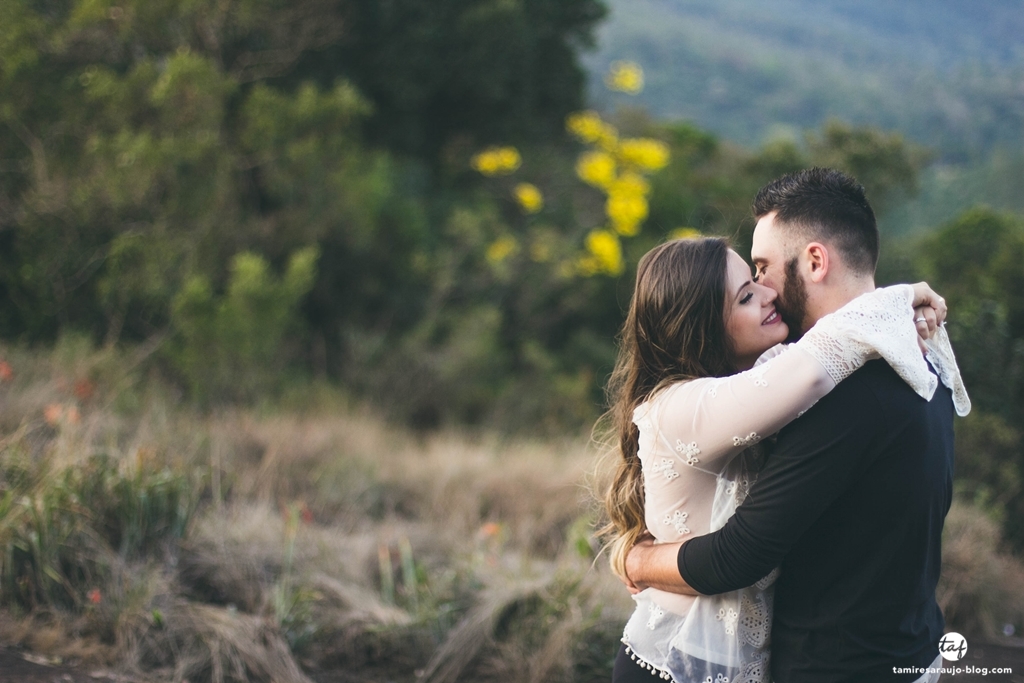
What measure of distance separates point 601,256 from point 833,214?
832 centimetres

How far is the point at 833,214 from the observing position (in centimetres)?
222

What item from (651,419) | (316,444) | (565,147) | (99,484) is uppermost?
(565,147)

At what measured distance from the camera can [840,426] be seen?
1.91 metres

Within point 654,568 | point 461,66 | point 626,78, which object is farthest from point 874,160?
point 654,568

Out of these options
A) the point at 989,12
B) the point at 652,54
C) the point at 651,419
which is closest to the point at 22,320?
the point at 651,419

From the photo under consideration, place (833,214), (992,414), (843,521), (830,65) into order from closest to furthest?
(843,521) < (833,214) < (992,414) < (830,65)

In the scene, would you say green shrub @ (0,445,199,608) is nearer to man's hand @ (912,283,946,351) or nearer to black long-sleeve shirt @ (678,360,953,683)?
black long-sleeve shirt @ (678,360,953,683)

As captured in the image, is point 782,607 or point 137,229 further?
point 137,229

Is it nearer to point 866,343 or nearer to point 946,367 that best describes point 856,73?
point 946,367

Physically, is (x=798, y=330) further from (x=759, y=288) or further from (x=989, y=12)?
(x=989, y=12)

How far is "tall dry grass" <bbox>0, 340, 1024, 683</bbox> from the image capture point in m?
3.76

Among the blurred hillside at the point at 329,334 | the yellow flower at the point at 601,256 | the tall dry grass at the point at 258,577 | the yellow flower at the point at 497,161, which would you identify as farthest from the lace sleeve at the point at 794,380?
the yellow flower at the point at 497,161

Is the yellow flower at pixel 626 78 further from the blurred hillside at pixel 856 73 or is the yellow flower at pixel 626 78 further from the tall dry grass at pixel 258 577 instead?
the tall dry grass at pixel 258 577

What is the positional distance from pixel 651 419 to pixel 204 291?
6.37 m
